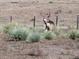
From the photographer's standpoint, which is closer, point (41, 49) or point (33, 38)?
point (41, 49)

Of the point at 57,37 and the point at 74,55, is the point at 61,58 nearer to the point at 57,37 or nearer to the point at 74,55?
the point at 74,55

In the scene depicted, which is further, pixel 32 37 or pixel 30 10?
pixel 30 10

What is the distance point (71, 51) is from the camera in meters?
19.8

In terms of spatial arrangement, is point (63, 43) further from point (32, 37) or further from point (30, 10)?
point (30, 10)

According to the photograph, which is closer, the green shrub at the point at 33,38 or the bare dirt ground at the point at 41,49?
the bare dirt ground at the point at 41,49

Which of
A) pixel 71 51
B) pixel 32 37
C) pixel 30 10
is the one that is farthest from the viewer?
pixel 30 10

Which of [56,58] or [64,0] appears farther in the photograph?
[64,0]

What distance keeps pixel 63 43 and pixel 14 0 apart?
2062 inches

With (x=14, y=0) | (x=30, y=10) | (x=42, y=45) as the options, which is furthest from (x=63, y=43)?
(x=14, y=0)

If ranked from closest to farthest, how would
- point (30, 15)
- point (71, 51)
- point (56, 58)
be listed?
point (56, 58) → point (71, 51) → point (30, 15)

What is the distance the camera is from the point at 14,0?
7462 cm

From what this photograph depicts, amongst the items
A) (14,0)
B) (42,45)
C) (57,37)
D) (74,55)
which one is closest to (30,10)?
(14,0)

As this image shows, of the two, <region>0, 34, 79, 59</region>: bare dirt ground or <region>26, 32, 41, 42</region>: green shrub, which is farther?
<region>26, 32, 41, 42</region>: green shrub

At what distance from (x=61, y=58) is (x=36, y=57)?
1260mm
